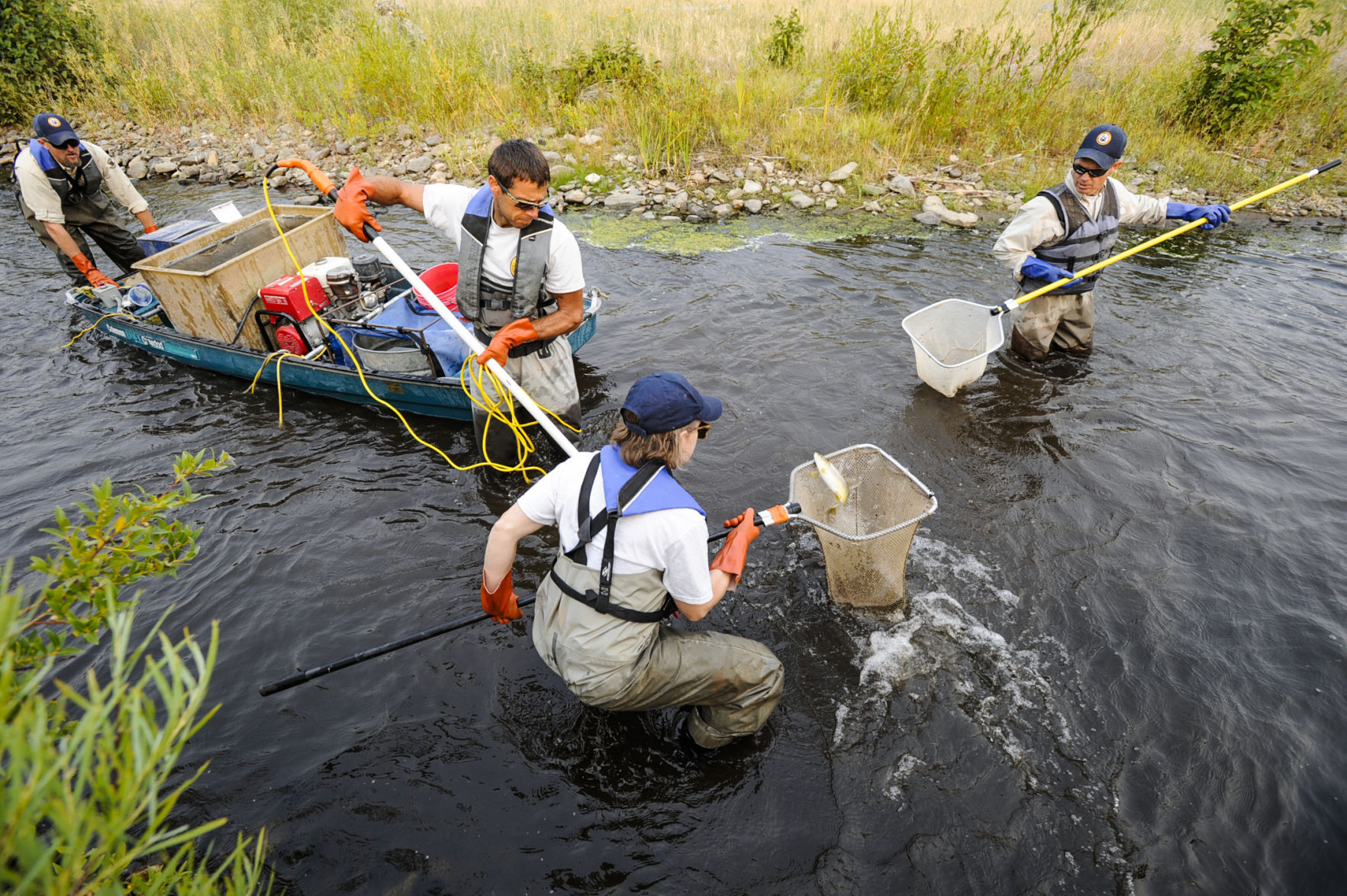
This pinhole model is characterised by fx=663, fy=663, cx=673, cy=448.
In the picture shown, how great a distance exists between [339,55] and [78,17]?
700 cm

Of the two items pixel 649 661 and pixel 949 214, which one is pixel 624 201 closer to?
pixel 949 214

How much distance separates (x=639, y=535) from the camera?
2.99 m

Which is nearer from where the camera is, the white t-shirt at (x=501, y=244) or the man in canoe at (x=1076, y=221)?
the white t-shirt at (x=501, y=244)

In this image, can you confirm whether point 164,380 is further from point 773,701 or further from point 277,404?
point 773,701

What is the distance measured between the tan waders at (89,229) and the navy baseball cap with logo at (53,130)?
737 mm

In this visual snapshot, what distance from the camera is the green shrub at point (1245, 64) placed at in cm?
1088

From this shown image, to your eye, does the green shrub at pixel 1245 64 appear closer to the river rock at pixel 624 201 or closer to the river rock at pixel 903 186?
the river rock at pixel 903 186

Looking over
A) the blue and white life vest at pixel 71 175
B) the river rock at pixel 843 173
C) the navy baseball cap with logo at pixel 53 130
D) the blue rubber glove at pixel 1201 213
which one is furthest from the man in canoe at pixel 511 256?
the river rock at pixel 843 173

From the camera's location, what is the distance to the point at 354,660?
3.51m

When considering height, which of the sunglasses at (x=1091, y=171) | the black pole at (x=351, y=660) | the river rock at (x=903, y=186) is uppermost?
the sunglasses at (x=1091, y=171)

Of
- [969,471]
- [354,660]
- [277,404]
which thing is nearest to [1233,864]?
[969,471]

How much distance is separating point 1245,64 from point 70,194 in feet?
57.6

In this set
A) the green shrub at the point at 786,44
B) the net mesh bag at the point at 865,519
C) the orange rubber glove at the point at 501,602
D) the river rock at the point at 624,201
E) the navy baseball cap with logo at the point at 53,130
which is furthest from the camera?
the green shrub at the point at 786,44

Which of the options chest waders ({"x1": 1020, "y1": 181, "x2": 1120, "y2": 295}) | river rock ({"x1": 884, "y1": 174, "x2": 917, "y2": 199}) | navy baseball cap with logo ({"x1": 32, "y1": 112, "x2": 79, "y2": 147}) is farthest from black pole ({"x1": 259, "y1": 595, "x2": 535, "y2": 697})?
river rock ({"x1": 884, "y1": 174, "x2": 917, "y2": 199})
